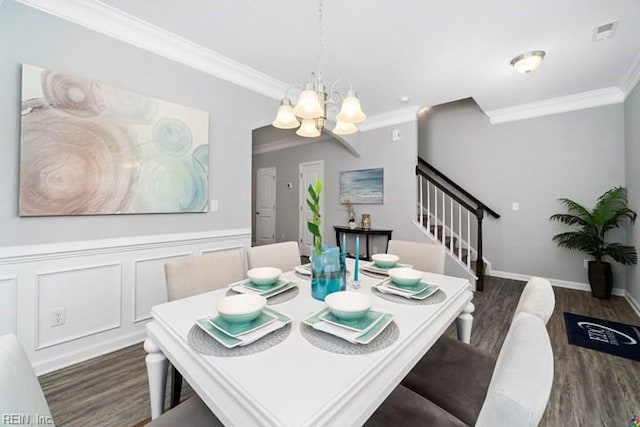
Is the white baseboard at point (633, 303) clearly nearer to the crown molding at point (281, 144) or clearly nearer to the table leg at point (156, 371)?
the table leg at point (156, 371)

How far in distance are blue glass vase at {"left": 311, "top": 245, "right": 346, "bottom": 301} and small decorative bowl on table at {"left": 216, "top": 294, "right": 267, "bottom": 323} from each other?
0.32m

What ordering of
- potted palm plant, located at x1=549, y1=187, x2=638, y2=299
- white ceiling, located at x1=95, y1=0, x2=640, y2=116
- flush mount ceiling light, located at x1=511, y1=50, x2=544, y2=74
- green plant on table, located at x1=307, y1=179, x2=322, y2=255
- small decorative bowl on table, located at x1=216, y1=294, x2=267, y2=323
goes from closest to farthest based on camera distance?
small decorative bowl on table, located at x1=216, y1=294, x2=267, y2=323
green plant on table, located at x1=307, y1=179, x2=322, y2=255
white ceiling, located at x1=95, y1=0, x2=640, y2=116
flush mount ceiling light, located at x1=511, y1=50, x2=544, y2=74
potted palm plant, located at x1=549, y1=187, x2=638, y2=299

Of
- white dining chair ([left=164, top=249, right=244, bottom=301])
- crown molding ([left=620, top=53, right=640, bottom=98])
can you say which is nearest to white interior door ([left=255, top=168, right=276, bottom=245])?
white dining chair ([left=164, top=249, right=244, bottom=301])

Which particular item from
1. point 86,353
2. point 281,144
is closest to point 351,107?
point 86,353

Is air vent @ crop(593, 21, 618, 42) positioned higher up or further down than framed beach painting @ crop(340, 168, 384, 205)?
higher up

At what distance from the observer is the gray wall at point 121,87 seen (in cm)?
166

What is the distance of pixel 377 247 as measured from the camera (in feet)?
15.0

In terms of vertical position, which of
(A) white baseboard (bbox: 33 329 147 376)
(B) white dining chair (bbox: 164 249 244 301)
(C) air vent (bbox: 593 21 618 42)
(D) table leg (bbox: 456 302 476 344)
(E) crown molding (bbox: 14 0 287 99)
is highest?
(C) air vent (bbox: 593 21 618 42)

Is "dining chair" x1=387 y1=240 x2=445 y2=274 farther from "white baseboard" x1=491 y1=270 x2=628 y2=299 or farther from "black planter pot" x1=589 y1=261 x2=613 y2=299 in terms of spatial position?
"white baseboard" x1=491 y1=270 x2=628 y2=299

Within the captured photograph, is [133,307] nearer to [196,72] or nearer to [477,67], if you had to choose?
[196,72]

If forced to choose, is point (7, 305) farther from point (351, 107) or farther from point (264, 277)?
point (351, 107)

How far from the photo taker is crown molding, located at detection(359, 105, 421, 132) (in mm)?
3933

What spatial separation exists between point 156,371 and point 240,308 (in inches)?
16.9

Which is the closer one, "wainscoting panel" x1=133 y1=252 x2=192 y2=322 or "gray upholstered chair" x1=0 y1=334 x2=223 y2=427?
"gray upholstered chair" x1=0 y1=334 x2=223 y2=427
